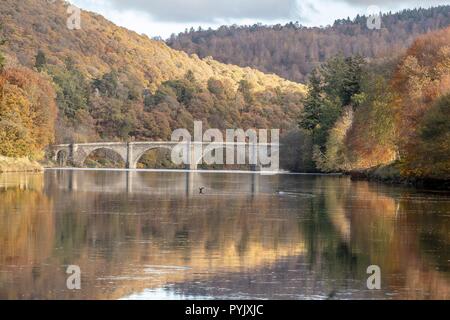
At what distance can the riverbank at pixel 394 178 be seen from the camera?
6188cm

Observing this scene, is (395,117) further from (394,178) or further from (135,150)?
(135,150)

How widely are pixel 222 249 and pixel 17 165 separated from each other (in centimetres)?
6519

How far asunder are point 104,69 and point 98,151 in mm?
43901

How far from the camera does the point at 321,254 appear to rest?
25.8 metres

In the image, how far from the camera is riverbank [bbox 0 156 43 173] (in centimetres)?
8556

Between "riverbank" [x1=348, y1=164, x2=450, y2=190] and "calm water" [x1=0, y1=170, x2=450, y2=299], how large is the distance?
1656 centimetres

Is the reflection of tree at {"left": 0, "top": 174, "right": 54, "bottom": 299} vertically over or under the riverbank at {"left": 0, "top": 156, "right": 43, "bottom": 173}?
under

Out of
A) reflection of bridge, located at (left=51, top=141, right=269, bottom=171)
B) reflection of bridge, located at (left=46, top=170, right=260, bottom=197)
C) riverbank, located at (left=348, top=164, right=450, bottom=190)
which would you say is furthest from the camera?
reflection of bridge, located at (left=51, top=141, right=269, bottom=171)

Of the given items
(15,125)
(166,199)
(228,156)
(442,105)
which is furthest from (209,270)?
(228,156)
